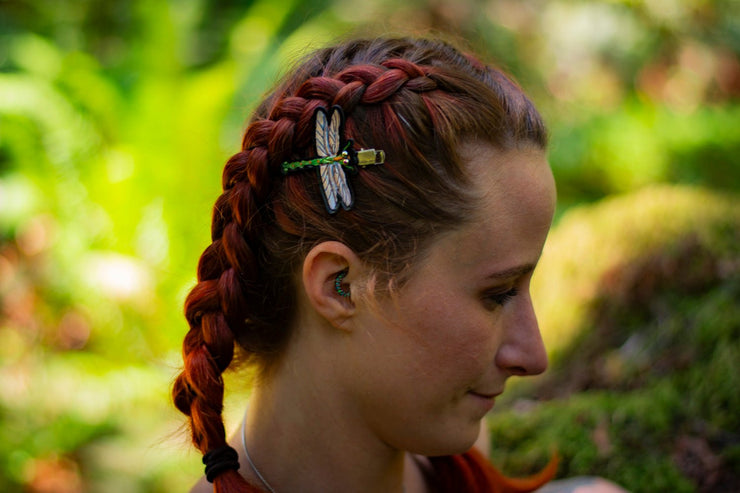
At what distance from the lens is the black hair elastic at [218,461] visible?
1722 millimetres

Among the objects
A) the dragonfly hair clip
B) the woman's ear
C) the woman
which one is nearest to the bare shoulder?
the woman

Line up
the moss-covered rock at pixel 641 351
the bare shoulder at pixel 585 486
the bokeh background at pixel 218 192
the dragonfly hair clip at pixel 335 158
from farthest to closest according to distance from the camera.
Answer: the bokeh background at pixel 218 192
the moss-covered rock at pixel 641 351
the bare shoulder at pixel 585 486
the dragonfly hair clip at pixel 335 158

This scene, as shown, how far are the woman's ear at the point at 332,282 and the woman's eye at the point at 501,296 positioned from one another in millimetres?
318

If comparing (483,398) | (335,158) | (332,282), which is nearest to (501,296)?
(483,398)

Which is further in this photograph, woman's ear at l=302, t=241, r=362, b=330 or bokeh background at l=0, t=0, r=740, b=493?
bokeh background at l=0, t=0, r=740, b=493

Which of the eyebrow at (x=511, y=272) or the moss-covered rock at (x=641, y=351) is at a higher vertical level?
the eyebrow at (x=511, y=272)

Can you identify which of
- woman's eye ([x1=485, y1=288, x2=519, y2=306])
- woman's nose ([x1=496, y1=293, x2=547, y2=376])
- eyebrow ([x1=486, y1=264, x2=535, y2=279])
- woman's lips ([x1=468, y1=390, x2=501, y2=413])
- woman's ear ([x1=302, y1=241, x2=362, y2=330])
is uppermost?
woman's ear ([x1=302, y1=241, x2=362, y2=330])

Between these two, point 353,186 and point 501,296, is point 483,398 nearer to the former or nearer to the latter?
point 501,296

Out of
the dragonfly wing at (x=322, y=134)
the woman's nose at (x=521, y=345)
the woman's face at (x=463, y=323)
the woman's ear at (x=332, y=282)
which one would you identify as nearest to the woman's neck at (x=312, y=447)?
the woman's face at (x=463, y=323)

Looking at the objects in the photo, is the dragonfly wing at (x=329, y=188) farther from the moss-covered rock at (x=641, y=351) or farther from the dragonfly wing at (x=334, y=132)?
the moss-covered rock at (x=641, y=351)

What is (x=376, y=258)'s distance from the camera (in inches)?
67.2

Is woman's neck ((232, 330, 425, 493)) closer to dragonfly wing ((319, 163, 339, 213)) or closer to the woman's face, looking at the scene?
the woman's face

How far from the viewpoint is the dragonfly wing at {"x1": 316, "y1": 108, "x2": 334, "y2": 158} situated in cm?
170

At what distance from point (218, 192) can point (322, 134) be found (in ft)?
2.93
